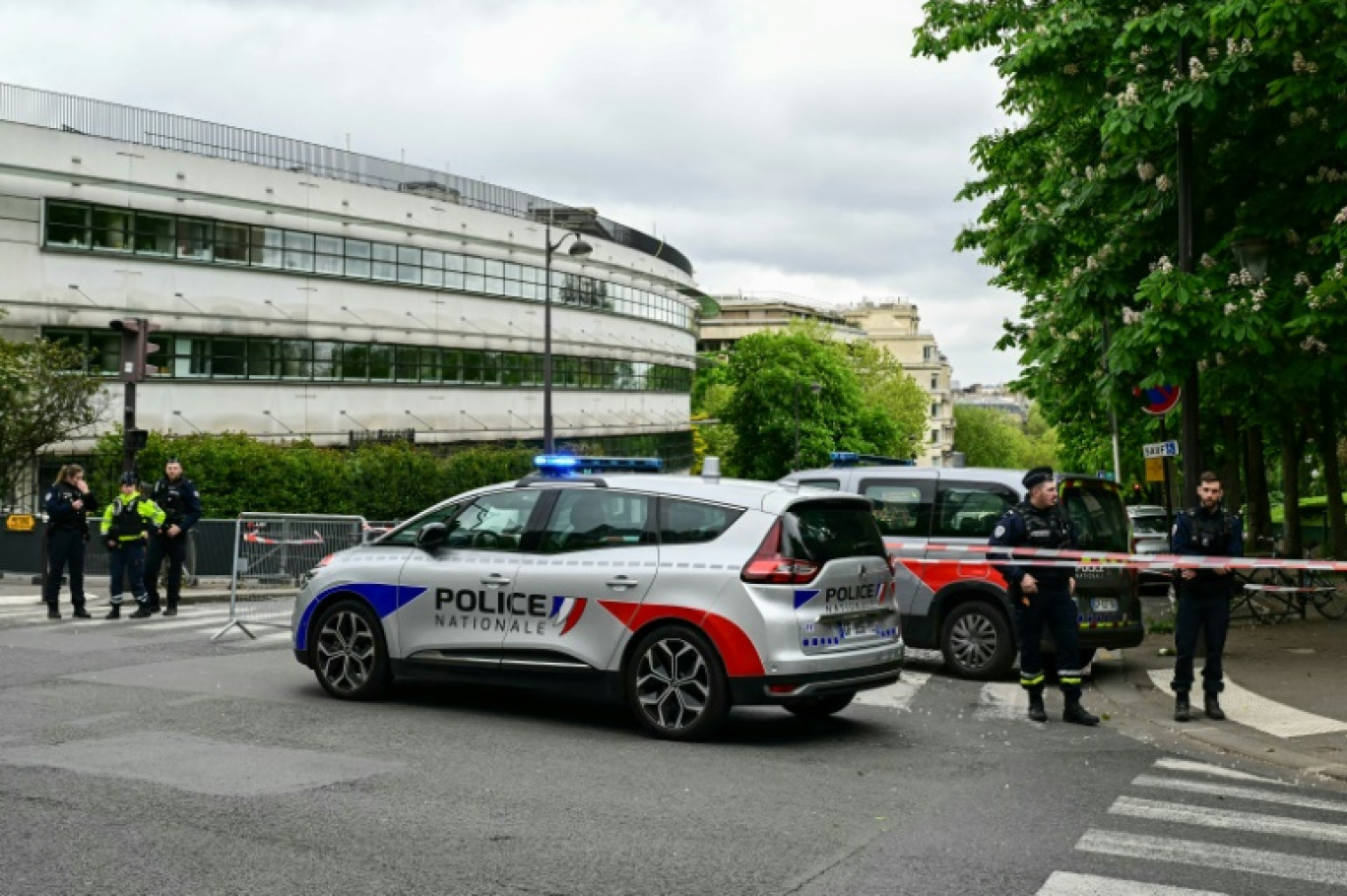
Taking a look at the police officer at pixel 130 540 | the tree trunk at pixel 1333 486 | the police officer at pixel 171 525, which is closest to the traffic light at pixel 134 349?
the police officer at pixel 130 540

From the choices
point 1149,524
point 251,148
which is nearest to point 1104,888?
point 1149,524

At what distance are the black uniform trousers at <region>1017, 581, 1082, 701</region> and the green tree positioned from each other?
2599cm

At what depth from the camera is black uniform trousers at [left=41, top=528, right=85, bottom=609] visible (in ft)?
56.3

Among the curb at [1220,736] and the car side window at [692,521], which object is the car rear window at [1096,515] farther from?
the car side window at [692,521]

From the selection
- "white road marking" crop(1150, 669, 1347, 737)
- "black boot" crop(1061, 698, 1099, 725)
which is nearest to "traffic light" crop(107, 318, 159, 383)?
"black boot" crop(1061, 698, 1099, 725)

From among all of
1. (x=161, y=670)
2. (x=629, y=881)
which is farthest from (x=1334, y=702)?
(x=161, y=670)

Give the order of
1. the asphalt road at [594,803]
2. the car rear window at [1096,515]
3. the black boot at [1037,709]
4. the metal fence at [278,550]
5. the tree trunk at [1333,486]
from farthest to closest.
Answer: the tree trunk at [1333,486]
the metal fence at [278,550]
the car rear window at [1096,515]
the black boot at [1037,709]
the asphalt road at [594,803]

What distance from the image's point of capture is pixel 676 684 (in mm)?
9195

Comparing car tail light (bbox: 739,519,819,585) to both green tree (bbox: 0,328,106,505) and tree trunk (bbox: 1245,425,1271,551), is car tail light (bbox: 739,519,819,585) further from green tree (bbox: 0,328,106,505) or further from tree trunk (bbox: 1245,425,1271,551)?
green tree (bbox: 0,328,106,505)

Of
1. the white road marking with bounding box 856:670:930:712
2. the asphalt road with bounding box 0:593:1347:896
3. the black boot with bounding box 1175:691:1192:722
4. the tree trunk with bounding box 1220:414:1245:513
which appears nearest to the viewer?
the asphalt road with bounding box 0:593:1347:896

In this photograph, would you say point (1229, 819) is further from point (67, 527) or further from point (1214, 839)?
point (67, 527)

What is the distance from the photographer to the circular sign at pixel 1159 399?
48.5ft

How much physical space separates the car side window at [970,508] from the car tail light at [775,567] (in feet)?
15.0

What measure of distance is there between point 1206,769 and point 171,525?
13273 millimetres
